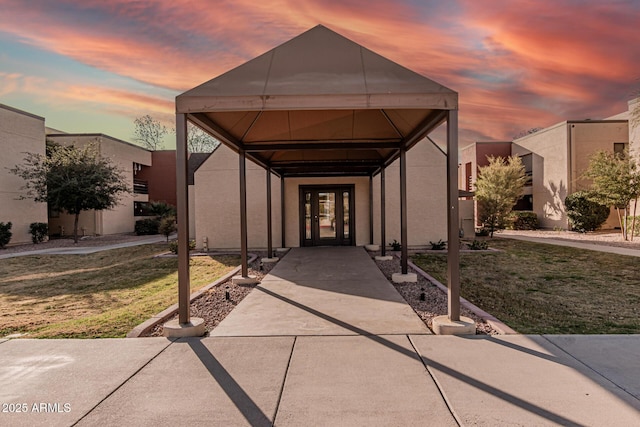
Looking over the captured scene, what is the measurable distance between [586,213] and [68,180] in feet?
102

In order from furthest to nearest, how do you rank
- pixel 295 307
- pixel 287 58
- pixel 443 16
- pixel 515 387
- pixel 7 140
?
pixel 7 140 → pixel 443 16 → pixel 295 307 → pixel 287 58 → pixel 515 387

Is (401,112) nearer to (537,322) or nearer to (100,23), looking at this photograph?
(537,322)

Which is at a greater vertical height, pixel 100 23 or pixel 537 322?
pixel 100 23

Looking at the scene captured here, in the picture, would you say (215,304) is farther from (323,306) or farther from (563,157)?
(563,157)

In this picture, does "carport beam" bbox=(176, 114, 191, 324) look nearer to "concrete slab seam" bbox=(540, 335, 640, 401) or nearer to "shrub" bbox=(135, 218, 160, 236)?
"concrete slab seam" bbox=(540, 335, 640, 401)

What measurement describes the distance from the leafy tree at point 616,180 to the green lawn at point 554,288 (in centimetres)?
498

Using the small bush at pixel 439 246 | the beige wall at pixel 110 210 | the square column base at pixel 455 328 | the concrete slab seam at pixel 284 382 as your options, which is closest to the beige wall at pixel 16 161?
the beige wall at pixel 110 210

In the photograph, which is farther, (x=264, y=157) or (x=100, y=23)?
(x=264, y=157)

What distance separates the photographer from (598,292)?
26.5 feet

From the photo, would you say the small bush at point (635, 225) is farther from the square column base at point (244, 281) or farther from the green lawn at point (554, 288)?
the square column base at point (244, 281)

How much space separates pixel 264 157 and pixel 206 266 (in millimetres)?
4317

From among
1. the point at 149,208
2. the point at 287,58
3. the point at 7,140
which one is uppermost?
the point at 7,140

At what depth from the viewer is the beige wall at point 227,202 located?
15.9m

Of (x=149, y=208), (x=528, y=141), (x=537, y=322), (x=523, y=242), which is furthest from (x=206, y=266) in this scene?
(x=528, y=141)
